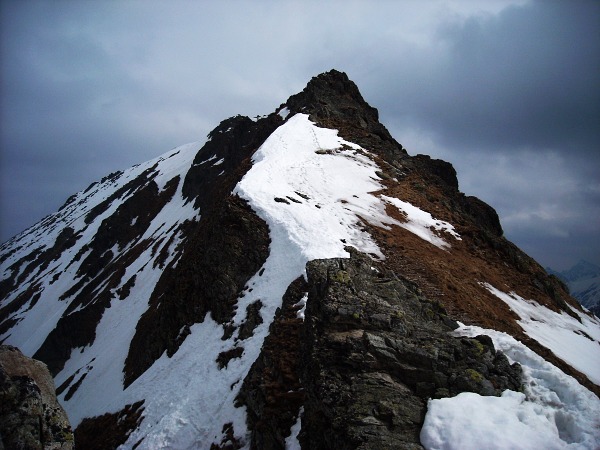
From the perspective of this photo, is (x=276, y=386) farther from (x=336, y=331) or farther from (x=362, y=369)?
(x=362, y=369)

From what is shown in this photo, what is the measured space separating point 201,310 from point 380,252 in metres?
10.9

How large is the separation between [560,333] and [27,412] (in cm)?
2490

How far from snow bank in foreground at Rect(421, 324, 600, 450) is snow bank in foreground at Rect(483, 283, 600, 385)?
8996 mm

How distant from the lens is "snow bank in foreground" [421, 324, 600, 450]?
7.38 metres

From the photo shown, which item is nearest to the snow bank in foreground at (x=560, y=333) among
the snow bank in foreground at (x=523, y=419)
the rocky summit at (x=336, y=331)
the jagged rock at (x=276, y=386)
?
the rocky summit at (x=336, y=331)

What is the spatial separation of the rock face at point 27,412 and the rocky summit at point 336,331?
0.22 m

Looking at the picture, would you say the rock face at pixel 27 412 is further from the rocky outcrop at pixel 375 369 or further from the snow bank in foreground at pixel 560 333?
the snow bank in foreground at pixel 560 333

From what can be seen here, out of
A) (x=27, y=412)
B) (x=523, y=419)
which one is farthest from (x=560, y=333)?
(x=27, y=412)

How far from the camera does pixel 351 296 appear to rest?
11258 mm

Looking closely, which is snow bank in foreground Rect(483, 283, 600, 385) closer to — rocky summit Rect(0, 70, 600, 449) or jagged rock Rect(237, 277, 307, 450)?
rocky summit Rect(0, 70, 600, 449)

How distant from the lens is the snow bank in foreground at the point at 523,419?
7.38 metres

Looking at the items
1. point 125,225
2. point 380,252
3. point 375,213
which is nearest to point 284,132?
point 375,213

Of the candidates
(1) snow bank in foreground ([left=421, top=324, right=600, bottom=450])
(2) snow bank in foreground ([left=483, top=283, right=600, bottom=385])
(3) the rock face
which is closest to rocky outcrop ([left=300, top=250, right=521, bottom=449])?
(1) snow bank in foreground ([left=421, top=324, right=600, bottom=450])

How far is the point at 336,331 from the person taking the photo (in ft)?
34.1
